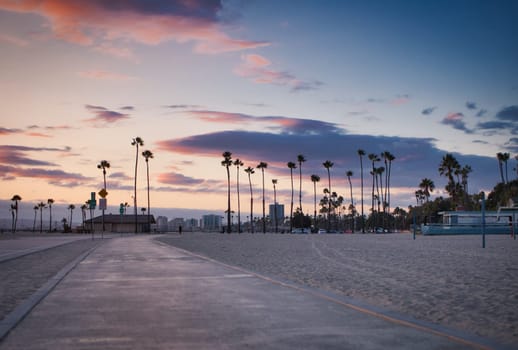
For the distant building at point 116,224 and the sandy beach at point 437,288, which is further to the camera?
the distant building at point 116,224

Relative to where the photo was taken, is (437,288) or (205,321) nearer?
(205,321)

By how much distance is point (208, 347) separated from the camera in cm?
712

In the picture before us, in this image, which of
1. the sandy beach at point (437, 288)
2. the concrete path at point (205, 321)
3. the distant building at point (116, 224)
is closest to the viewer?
the concrete path at point (205, 321)

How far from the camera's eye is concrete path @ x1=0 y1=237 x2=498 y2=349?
7.39m

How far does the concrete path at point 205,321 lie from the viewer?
7.39m

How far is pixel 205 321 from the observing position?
9.01m

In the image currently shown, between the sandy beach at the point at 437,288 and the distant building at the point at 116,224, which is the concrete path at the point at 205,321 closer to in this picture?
the sandy beach at the point at 437,288

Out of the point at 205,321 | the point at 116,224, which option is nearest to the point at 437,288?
the point at 205,321

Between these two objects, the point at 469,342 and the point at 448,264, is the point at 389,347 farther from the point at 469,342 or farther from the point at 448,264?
the point at 448,264

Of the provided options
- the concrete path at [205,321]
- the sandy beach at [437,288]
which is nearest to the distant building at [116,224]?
the sandy beach at [437,288]

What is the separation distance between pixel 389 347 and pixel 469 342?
1189 millimetres

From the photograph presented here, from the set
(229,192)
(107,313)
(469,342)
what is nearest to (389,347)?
(469,342)

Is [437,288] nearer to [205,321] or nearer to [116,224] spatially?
[205,321]

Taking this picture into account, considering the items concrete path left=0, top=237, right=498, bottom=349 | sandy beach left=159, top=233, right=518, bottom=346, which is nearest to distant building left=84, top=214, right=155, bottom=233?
sandy beach left=159, top=233, right=518, bottom=346
